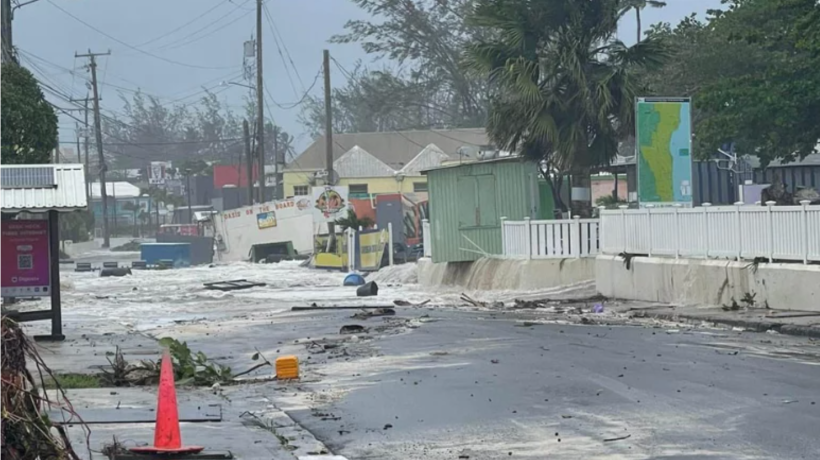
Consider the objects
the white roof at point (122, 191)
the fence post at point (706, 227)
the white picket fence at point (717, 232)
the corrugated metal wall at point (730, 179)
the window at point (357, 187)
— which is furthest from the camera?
the white roof at point (122, 191)

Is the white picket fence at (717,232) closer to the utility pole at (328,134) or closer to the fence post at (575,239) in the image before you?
the fence post at (575,239)

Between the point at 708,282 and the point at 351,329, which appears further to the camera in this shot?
the point at 708,282

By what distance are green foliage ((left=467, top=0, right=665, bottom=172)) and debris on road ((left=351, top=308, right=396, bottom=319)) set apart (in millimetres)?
9842

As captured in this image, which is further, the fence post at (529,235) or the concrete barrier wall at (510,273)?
the fence post at (529,235)

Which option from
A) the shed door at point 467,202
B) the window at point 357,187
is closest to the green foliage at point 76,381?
the shed door at point 467,202

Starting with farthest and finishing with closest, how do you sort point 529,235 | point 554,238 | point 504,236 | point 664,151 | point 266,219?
1. point 266,219
2. point 504,236
3. point 529,235
4. point 554,238
5. point 664,151

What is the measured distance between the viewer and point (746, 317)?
19.1 m

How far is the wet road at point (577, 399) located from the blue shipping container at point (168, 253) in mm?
47548

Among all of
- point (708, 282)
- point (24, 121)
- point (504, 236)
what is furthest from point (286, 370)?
point (504, 236)

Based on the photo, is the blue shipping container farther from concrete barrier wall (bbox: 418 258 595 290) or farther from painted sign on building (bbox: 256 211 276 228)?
concrete barrier wall (bbox: 418 258 595 290)

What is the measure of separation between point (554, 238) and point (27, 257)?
13511 mm

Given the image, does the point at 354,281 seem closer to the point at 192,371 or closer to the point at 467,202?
the point at 467,202

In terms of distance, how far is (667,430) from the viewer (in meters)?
9.62

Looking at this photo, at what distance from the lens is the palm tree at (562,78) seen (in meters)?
31.8
